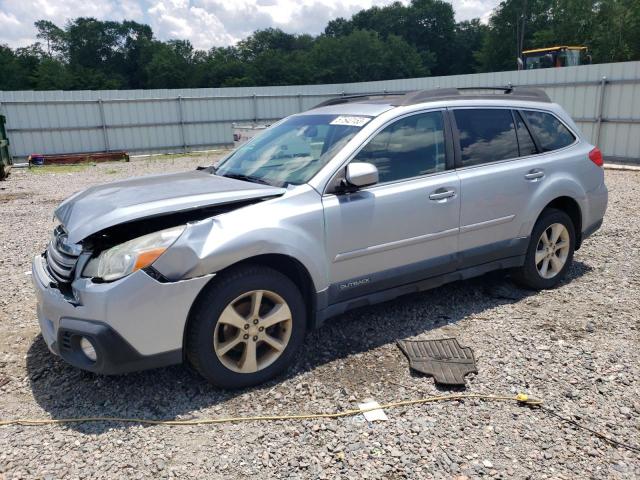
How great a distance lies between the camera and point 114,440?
2941 mm

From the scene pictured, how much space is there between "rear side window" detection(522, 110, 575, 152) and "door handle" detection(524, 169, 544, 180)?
291mm

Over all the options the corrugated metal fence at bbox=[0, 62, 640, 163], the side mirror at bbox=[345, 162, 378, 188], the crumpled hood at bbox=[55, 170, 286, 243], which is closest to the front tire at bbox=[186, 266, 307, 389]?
the crumpled hood at bbox=[55, 170, 286, 243]

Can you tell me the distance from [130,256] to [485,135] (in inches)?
120

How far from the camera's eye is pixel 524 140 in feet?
15.8

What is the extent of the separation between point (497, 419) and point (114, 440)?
7.02 ft

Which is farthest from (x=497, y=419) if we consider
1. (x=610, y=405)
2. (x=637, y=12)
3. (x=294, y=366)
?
(x=637, y=12)

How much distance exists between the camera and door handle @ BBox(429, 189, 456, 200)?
407cm

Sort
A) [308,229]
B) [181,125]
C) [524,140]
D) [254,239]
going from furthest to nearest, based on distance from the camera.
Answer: [181,125] → [524,140] → [308,229] → [254,239]

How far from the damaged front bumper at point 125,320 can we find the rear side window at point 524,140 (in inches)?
123

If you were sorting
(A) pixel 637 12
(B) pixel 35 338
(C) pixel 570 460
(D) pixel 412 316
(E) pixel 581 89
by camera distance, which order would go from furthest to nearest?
(A) pixel 637 12 < (E) pixel 581 89 < (D) pixel 412 316 < (B) pixel 35 338 < (C) pixel 570 460

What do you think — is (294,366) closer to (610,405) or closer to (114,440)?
(114,440)

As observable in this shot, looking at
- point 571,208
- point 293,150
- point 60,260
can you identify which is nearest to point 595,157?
point 571,208

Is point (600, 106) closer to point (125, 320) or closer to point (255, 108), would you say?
point (255, 108)

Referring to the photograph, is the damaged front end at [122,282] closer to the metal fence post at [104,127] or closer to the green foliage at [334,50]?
the metal fence post at [104,127]
